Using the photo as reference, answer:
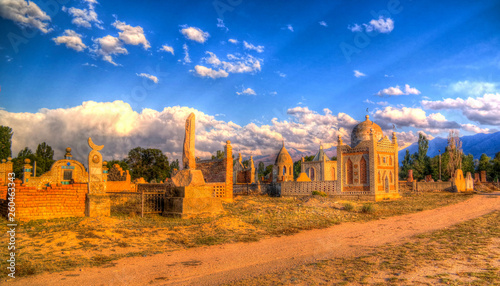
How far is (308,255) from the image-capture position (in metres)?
8.59

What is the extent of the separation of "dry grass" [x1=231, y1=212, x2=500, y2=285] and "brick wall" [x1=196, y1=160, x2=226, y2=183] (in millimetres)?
17177

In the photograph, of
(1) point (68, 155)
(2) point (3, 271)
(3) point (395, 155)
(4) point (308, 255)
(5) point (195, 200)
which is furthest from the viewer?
(3) point (395, 155)

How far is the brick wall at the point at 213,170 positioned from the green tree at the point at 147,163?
30639mm

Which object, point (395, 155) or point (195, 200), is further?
point (395, 155)

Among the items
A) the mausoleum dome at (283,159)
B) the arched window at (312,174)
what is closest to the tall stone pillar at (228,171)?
the arched window at (312,174)

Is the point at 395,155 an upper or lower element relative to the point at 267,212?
upper

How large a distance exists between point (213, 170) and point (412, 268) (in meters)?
21.1

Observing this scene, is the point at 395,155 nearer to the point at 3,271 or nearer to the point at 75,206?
the point at 75,206

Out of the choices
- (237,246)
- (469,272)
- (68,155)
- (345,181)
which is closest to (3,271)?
(237,246)

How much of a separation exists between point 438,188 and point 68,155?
45094 millimetres

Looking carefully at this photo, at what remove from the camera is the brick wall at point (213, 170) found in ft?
84.3

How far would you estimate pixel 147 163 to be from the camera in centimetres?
5794

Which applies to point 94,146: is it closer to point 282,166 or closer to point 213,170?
point 213,170

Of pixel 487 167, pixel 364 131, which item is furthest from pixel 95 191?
pixel 487 167
